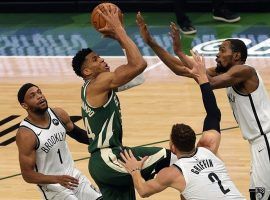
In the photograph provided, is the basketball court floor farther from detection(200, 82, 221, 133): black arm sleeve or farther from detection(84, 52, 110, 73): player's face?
detection(200, 82, 221, 133): black arm sleeve

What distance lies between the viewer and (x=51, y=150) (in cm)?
841

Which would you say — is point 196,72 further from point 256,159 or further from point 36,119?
point 36,119

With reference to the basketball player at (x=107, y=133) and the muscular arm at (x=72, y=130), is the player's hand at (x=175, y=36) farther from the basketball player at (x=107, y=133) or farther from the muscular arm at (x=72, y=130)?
the muscular arm at (x=72, y=130)

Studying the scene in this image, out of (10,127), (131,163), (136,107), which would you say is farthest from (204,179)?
(136,107)

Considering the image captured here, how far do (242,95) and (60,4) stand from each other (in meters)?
12.0

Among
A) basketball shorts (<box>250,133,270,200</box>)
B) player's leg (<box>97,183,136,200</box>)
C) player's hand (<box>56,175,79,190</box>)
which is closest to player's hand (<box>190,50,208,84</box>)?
basketball shorts (<box>250,133,270,200</box>)

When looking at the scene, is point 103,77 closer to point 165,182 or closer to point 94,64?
point 94,64

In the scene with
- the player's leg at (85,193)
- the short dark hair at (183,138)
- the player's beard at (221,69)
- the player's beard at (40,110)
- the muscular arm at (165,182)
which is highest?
the short dark hair at (183,138)

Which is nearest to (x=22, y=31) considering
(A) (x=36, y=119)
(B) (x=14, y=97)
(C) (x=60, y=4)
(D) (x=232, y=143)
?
(C) (x=60, y=4)

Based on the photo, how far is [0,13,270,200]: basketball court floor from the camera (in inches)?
445

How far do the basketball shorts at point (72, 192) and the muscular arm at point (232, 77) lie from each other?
1.62 m

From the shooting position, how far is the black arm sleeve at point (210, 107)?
24.5 ft

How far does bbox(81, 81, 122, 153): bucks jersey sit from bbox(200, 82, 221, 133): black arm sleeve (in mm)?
932

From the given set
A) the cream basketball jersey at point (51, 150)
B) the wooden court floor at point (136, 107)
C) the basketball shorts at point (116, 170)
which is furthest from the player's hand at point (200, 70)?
the wooden court floor at point (136, 107)
